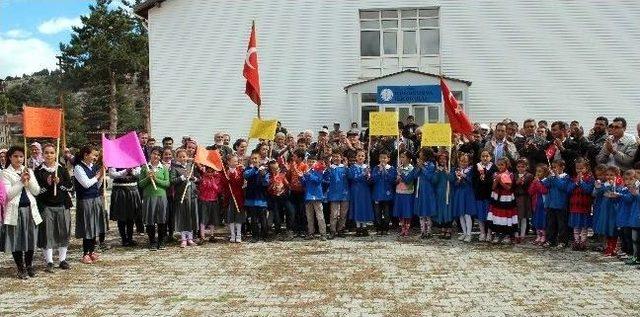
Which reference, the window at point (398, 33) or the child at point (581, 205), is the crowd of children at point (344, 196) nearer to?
the child at point (581, 205)

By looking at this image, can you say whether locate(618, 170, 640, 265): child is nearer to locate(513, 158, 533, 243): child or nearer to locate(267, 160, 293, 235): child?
locate(513, 158, 533, 243): child

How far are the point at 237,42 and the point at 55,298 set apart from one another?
55.8ft

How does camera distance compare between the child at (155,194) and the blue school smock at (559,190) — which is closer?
the blue school smock at (559,190)

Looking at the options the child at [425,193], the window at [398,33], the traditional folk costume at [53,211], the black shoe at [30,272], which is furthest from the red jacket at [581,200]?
the window at [398,33]

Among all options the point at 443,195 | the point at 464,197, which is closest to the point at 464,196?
the point at 464,197

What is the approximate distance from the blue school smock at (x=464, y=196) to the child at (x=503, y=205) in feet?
1.26

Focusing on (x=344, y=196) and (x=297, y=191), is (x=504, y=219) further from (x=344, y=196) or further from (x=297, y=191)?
(x=297, y=191)

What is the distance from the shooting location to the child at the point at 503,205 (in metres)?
10.4

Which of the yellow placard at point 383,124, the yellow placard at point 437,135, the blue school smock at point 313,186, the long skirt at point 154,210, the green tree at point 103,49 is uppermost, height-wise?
the green tree at point 103,49

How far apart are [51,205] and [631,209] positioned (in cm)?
822

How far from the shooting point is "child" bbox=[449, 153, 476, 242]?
10.9 meters

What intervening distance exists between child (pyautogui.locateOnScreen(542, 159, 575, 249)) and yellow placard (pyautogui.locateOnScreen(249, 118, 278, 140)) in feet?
16.0

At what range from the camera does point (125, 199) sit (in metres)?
10.8

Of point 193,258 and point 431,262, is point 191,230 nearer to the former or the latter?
point 193,258
